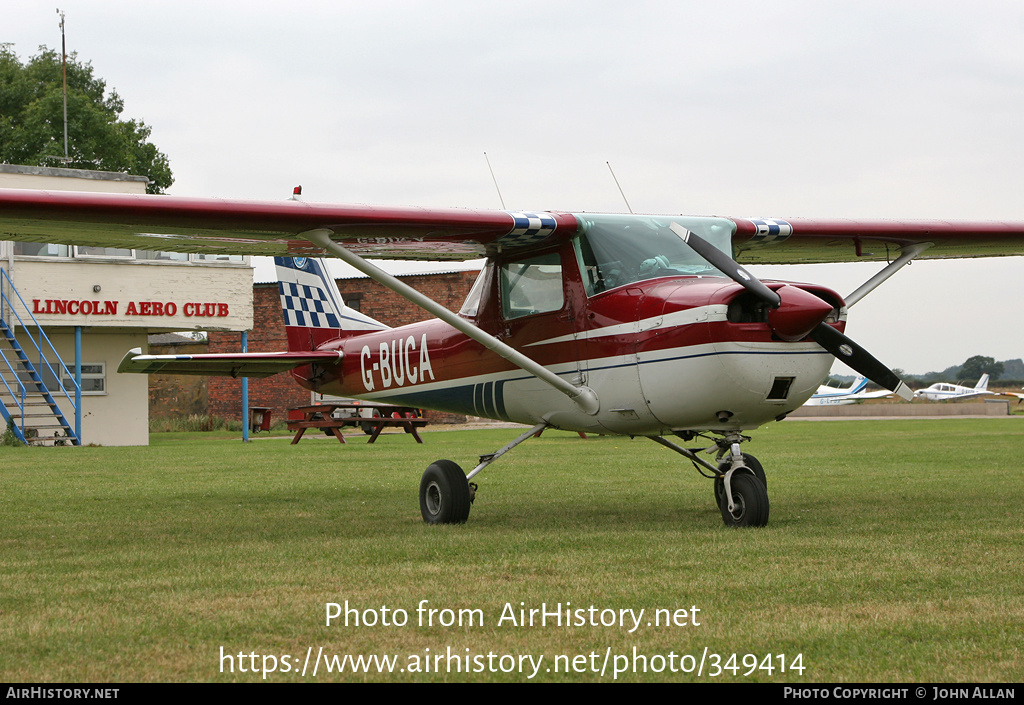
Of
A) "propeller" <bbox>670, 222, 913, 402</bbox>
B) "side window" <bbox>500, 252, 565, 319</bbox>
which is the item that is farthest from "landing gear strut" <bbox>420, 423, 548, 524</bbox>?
"propeller" <bbox>670, 222, 913, 402</bbox>

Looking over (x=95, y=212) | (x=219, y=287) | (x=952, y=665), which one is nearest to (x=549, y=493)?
(x=95, y=212)

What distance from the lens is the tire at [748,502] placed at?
7.80m

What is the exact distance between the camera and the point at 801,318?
23.1ft

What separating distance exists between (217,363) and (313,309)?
1.94 metres

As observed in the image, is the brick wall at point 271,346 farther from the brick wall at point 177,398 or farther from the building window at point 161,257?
the building window at point 161,257

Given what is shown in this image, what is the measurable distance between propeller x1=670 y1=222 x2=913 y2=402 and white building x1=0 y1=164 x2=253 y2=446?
68.7ft

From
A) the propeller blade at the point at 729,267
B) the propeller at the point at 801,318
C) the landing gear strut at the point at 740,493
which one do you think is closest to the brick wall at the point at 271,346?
the landing gear strut at the point at 740,493

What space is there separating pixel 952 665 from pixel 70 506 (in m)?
8.67

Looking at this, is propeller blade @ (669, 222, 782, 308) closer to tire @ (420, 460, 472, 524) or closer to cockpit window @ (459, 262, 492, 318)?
cockpit window @ (459, 262, 492, 318)

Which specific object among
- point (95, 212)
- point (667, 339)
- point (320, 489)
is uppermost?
point (95, 212)

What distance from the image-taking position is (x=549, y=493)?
37.7 feet

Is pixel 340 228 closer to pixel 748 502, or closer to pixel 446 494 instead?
pixel 446 494

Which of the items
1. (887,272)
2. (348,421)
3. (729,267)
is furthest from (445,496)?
(348,421)
